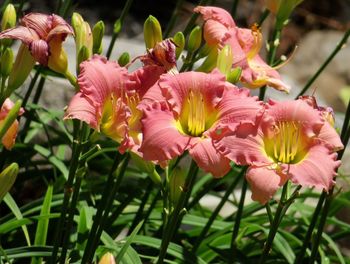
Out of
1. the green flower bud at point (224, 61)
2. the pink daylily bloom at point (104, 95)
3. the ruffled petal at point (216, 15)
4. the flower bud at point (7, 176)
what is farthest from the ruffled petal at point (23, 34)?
the ruffled petal at point (216, 15)

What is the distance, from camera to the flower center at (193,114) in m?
1.54

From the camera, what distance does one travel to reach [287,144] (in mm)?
1592

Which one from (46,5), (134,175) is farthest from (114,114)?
(46,5)

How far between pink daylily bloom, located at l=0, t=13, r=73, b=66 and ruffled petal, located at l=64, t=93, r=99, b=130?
0.33ft

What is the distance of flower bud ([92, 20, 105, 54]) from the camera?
1.69 m

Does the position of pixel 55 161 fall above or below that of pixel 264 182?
below

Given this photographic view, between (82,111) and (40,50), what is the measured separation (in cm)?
14

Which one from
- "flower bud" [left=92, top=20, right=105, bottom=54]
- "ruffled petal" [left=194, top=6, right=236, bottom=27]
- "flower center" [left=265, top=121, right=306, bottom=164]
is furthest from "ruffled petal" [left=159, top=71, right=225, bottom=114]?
"ruffled petal" [left=194, top=6, right=236, bottom=27]

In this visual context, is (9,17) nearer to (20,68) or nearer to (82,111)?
(20,68)

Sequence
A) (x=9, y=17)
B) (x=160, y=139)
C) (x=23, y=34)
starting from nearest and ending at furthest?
(x=160, y=139) < (x=23, y=34) < (x=9, y=17)

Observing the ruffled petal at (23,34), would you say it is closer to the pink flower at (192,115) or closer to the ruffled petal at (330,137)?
the pink flower at (192,115)

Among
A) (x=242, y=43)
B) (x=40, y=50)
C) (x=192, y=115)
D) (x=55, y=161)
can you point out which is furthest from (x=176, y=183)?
(x=55, y=161)

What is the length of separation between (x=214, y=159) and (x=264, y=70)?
507 millimetres

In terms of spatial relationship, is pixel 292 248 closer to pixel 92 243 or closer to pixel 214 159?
pixel 92 243
